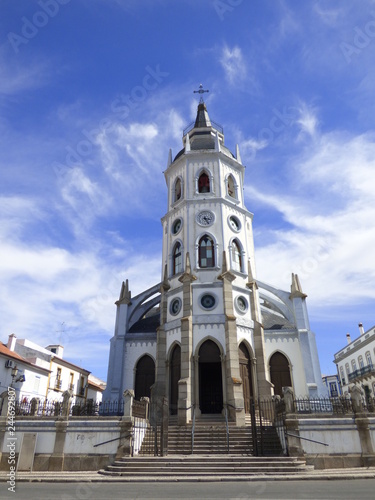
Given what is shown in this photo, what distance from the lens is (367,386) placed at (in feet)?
118

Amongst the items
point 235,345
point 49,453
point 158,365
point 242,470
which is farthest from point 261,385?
point 49,453

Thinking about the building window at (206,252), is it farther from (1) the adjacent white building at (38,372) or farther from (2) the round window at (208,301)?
(1) the adjacent white building at (38,372)

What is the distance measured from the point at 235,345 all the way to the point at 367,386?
947 inches

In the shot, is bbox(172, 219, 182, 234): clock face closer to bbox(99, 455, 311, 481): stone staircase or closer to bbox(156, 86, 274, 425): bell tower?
bbox(156, 86, 274, 425): bell tower

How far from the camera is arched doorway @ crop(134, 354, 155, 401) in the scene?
2305cm

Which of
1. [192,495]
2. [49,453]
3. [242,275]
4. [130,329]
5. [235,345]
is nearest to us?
[192,495]

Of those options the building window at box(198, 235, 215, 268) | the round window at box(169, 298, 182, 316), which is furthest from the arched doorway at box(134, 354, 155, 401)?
the building window at box(198, 235, 215, 268)

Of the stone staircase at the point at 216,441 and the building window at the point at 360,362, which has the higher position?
the building window at the point at 360,362

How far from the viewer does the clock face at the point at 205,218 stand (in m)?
24.3

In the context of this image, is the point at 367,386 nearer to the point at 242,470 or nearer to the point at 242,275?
the point at 242,275

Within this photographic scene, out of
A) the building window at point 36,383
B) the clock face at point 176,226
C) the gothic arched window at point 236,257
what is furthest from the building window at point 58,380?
the gothic arched window at point 236,257

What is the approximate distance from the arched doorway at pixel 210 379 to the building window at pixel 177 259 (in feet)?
18.6

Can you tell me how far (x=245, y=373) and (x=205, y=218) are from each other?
10.4m

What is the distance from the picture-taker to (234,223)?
25.3 m
